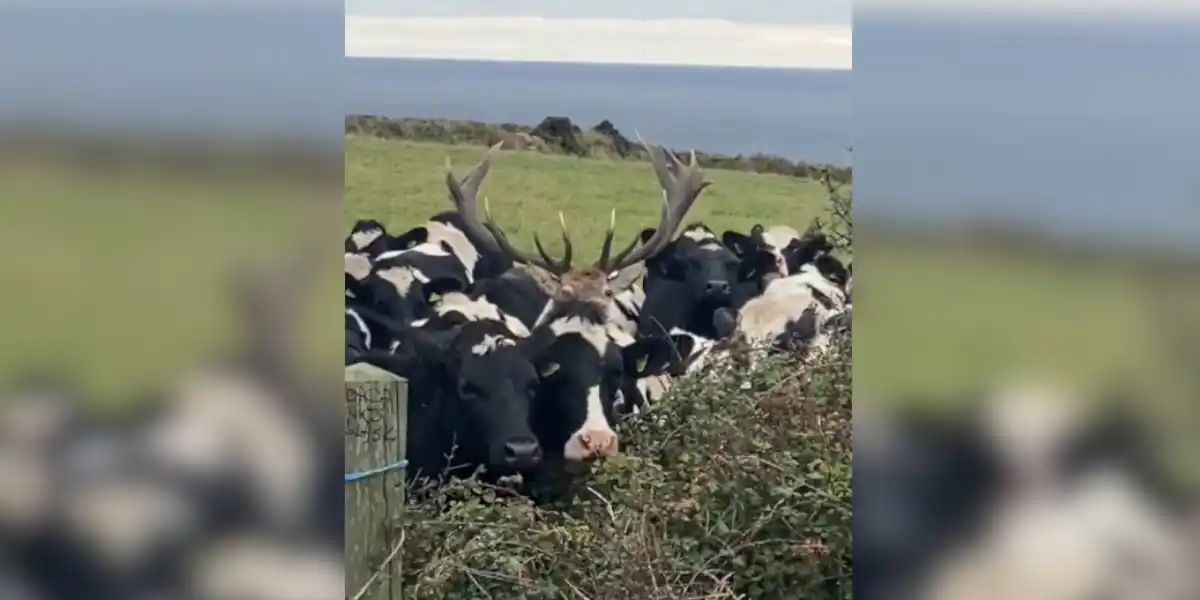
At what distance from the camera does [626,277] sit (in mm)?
3230

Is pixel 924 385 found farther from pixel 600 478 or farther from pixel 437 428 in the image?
pixel 437 428

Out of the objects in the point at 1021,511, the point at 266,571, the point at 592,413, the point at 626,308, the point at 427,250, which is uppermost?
the point at 427,250

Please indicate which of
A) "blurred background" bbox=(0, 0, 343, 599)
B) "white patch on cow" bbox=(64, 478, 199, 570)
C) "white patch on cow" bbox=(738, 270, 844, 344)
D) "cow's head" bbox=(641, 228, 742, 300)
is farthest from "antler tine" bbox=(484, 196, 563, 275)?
"white patch on cow" bbox=(64, 478, 199, 570)

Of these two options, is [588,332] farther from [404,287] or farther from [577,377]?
[404,287]

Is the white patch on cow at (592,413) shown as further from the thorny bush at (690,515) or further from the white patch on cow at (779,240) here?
the white patch on cow at (779,240)

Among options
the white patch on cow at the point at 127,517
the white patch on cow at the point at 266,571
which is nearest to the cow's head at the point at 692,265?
the white patch on cow at the point at 266,571

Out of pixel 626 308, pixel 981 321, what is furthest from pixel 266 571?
pixel 981 321

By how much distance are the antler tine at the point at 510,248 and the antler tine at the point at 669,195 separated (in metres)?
0.14

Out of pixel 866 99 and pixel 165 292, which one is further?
pixel 866 99

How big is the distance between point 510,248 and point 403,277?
0.24m

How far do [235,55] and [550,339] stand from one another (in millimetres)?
922

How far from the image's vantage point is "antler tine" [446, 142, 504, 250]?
3191 millimetres

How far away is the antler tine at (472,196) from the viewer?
3191mm

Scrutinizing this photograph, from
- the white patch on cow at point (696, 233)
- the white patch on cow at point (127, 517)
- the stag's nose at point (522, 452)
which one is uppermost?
the white patch on cow at point (696, 233)
